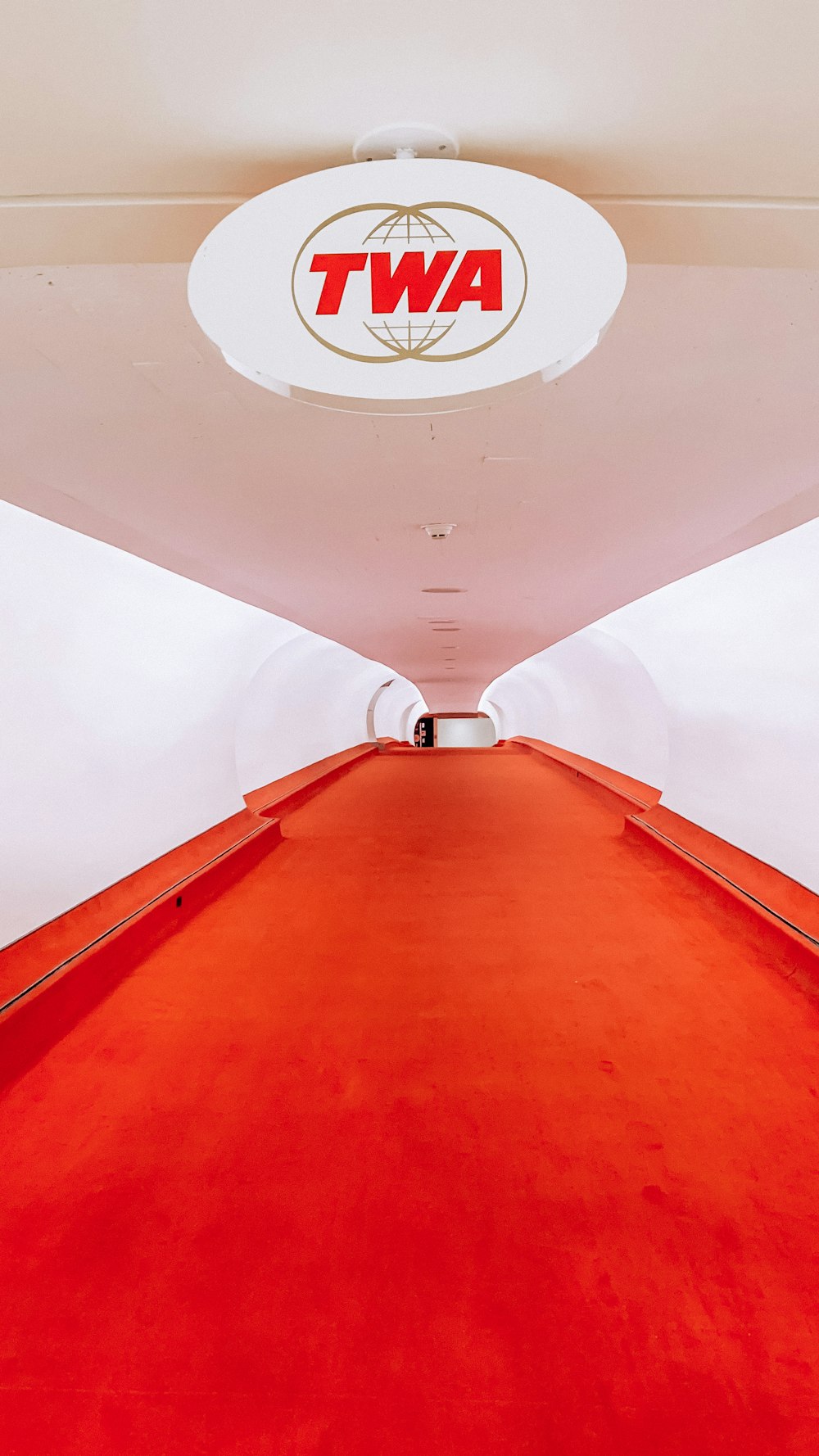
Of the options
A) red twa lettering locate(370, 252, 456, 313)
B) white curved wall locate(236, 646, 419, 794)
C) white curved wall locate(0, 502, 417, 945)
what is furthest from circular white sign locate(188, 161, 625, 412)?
white curved wall locate(236, 646, 419, 794)

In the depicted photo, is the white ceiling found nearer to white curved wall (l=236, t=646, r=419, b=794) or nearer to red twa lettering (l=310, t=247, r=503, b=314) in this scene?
red twa lettering (l=310, t=247, r=503, b=314)

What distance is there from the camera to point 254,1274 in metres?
1.99

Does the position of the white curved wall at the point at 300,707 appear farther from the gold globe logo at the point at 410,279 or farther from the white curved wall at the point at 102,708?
the gold globe logo at the point at 410,279

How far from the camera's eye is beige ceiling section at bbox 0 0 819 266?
3.23 feet

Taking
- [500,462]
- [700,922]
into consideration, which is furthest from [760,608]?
[500,462]

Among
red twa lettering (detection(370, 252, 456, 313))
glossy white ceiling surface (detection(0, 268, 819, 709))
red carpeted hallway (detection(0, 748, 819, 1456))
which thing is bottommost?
red carpeted hallway (detection(0, 748, 819, 1456))

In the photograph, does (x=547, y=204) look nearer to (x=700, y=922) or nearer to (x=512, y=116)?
(x=512, y=116)

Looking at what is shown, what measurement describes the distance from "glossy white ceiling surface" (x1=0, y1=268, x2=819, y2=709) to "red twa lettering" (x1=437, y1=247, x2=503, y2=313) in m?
0.42

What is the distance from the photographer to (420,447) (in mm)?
2453

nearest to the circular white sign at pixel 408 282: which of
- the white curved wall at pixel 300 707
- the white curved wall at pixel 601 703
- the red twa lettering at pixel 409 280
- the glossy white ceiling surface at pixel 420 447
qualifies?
the red twa lettering at pixel 409 280

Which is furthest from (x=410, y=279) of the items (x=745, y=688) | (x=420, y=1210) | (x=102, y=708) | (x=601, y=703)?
(x=601, y=703)

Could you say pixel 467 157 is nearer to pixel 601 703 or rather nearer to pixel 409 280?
pixel 409 280

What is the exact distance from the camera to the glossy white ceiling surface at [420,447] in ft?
5.51

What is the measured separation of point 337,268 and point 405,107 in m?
0.29
